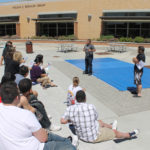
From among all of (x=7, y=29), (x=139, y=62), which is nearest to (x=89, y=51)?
(x=139, y=62)

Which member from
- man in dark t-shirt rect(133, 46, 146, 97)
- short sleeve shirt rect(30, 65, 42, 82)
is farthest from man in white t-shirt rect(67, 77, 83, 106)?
short sleeve shirt rect(30, 65, 42, 82)

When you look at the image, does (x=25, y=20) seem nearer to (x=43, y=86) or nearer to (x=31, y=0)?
(x=31, y=0)

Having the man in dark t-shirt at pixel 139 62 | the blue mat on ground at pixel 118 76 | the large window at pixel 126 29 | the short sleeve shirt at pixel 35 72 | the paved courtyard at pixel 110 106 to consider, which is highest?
the large window at pixel 126 29

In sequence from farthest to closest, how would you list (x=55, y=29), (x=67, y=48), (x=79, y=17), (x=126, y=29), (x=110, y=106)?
(x=55, y=29), (x=79, y=17), (x=126, y=29), (x=67, y=48), (x=110, y=106)

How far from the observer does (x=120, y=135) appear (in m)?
4.21

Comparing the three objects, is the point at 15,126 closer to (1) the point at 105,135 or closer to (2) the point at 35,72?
(1) the point at 105,135

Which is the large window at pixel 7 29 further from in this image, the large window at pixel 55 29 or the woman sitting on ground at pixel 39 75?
the woman sitting on ground at pixel 39 75

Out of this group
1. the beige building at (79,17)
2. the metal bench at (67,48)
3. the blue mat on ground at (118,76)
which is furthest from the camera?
the beige building at (79,17)

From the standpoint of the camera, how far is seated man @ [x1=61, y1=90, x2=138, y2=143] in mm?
3898

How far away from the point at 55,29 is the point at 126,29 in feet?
36.2

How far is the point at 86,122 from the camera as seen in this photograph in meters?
3.90

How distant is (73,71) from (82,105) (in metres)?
7.20

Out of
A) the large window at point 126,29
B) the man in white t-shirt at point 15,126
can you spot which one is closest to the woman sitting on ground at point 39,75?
the man in white t-shirt at point 15,126

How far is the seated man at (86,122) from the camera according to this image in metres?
3.90
